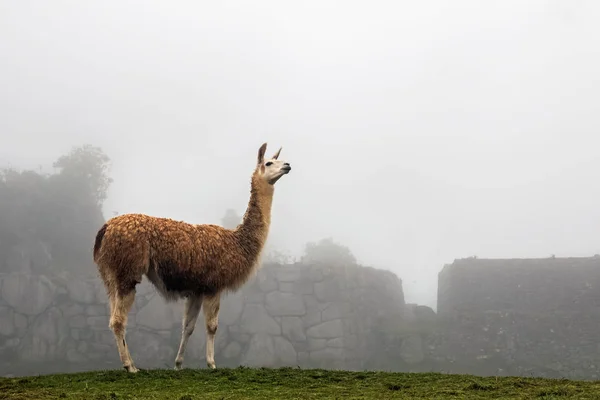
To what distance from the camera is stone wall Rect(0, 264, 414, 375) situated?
69.7ft

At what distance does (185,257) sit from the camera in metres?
7.48

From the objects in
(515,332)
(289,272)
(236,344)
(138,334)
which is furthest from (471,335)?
(138,334)

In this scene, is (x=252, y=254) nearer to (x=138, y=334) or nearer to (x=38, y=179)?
(x=138, y=334)

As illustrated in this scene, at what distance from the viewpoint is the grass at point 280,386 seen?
17.8ft

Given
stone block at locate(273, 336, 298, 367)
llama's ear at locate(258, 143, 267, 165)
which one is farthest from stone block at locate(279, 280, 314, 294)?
llama's ear at locate(258, 143, 267, 165)

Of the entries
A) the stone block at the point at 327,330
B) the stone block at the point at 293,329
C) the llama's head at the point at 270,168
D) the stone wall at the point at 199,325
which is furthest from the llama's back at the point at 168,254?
the stone block at the point at 327,330

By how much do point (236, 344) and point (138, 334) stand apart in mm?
3997

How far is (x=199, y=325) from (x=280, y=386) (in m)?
16.6

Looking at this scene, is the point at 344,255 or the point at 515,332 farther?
the point at 344,255

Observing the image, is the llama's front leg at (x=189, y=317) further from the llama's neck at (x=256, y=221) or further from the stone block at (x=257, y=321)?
the stone block at (x=257, y=321)

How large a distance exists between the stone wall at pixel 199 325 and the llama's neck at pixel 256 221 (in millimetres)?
13989

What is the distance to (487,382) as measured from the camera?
251 inches

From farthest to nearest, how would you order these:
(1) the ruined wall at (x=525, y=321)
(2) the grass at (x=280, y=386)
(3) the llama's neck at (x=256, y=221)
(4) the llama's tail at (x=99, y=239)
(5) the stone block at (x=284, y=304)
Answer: (5) the stone block at (x=284, y=304)
(1) the ruined wall at (x=525, y=321)
(3) the llama's neck at (x=256, y=221)
(4) the llama's tail at (x=99, y=239)
(2) the grass at (x=280, y=386)

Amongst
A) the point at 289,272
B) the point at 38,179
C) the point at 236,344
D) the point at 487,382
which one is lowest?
the point at 236,344
